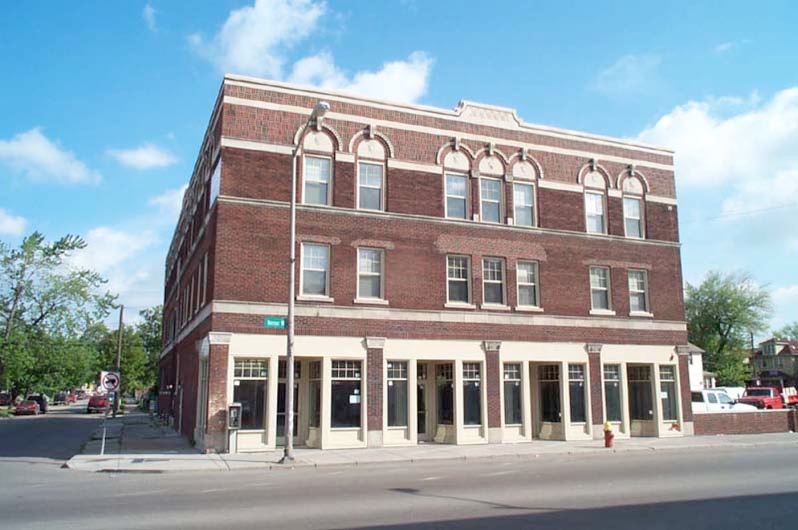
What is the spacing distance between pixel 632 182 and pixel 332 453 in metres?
17.8

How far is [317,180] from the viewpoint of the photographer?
23953mm

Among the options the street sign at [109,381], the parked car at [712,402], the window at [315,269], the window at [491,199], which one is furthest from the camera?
the parked car at [712,402]

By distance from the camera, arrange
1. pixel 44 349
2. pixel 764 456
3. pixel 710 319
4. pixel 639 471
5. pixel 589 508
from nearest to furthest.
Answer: pixel 589 508 < pixel 639 471 < pixel 764 456 < pixel 44 349 < pixel 710 319

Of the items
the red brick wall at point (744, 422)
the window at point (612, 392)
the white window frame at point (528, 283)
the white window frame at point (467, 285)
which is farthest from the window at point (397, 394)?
the red brick wall at point (744, 422)

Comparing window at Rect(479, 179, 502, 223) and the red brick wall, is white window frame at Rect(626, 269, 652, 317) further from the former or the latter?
window at Rect(479, 179, 502, 223)

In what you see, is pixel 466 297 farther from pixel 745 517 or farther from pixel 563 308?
pixel 745 517

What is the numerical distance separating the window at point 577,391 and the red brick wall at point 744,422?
227 inches

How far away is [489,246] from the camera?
26.1m

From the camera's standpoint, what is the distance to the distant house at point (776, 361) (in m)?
98.1

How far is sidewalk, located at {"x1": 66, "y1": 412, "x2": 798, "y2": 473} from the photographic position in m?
18.5

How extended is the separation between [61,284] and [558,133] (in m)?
49.6

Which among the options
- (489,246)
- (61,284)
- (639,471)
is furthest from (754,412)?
(61,284)

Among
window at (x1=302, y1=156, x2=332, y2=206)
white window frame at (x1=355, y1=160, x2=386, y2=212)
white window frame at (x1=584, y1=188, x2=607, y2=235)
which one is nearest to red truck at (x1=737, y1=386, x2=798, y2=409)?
white window frame at (x1=584, y1=188, x2=607, y2=235)

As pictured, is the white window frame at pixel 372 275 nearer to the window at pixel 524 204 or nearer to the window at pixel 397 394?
the window at pixel 397 394
